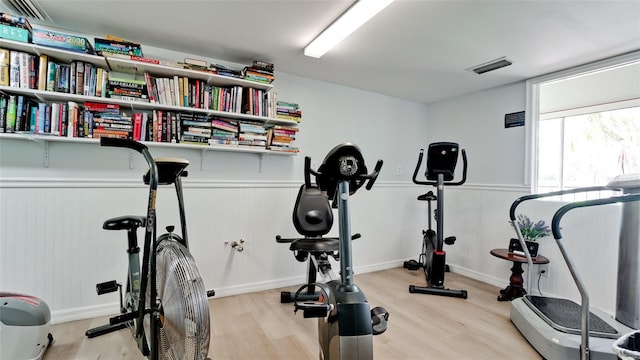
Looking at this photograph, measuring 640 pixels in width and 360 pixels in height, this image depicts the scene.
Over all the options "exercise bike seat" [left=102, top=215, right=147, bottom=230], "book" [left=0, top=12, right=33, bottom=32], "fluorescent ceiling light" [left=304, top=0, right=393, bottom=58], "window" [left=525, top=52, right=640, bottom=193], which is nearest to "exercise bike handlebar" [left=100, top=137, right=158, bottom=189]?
"exercise bike seat" [left=102, top=215, right=147, bottom=230]

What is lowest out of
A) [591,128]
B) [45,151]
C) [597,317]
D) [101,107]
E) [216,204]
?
[597,317]

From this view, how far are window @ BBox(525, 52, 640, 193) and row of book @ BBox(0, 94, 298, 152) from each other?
3.17m

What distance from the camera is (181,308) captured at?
1.41 meters

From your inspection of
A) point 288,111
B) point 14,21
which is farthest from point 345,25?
point 14,21

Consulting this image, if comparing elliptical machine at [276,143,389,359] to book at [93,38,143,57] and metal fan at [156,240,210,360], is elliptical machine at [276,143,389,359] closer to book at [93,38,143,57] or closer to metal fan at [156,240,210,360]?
metal fan at [156,240,210,360]

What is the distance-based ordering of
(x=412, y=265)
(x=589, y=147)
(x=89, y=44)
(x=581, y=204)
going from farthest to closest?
(x=589, y=147)
(x=412, y=265)
(x=89, y=44)
(x=581, y=204)

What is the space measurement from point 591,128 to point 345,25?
4.41m

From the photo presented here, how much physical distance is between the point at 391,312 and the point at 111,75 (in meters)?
3.02

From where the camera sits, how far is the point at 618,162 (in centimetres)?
398

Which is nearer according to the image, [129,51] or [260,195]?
[129,51]

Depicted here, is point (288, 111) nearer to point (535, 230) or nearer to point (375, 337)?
point (375, 337)

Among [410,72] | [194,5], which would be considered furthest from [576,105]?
[194,5]

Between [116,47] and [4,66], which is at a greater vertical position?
[116,47]

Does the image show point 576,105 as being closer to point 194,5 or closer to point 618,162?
point 618,162
